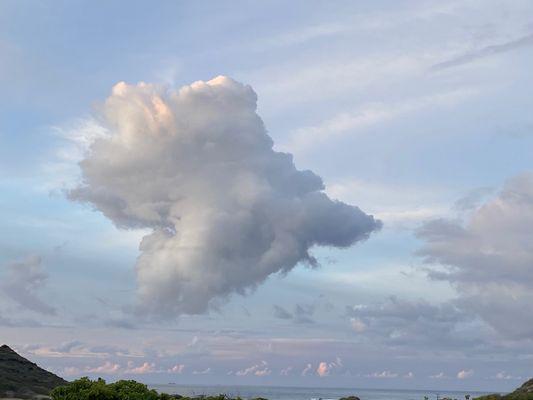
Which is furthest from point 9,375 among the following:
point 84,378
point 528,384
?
point 528,384

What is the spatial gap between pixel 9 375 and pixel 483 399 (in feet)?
410

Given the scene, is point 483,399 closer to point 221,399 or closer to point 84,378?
point 221,399

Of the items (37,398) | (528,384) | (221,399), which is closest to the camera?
(221,399)

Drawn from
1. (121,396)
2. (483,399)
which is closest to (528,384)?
(483,399)

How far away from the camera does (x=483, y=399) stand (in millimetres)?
123812

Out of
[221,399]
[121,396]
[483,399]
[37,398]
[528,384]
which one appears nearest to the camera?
[121,396]

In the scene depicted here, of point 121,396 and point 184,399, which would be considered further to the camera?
point 184,399

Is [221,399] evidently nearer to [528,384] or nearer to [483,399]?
[483,399]

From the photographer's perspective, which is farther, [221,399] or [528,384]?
[528,384]

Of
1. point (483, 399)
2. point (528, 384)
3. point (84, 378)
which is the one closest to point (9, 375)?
point (84, 378)

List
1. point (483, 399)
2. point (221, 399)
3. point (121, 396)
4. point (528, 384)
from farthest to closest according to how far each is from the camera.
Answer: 1. point (528, 384)
2. point (483, 399)
3. point (221, 399)
4. point (121, 396)

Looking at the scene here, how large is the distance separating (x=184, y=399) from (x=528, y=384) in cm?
11416

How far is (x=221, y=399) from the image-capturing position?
338ft

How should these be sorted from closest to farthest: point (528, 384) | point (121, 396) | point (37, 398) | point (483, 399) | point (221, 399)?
point (121, 396), point (221, 399), point (483, 399), point (37, 398), point (528, 384)
